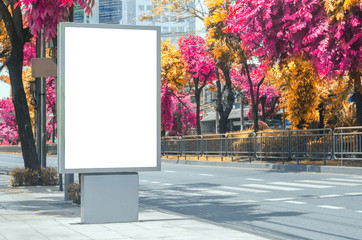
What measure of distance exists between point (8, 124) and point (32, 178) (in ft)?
273

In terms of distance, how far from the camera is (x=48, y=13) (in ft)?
26.6

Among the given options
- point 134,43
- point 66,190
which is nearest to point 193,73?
point 66,190

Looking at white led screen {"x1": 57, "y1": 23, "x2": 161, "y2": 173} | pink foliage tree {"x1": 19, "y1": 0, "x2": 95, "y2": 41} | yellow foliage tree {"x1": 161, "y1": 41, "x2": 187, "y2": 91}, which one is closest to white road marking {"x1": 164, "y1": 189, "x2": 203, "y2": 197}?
white led screen {"x1": 57, "y1": 23, "x2": 161, "y2": 173}

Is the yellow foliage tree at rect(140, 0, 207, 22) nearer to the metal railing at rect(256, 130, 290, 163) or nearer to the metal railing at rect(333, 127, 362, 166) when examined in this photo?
the metal railing at rect(256, 130, 290, 163)

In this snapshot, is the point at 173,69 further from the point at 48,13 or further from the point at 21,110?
the point at 48,13

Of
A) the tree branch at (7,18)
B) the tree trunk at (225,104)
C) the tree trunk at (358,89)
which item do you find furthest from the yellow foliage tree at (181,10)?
the tree branch at (7,18)

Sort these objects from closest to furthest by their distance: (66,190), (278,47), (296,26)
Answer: (66,190)
(296,26)
(278,47)

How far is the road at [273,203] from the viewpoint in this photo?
31.6ft

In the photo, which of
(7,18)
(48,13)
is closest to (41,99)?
(7,18)

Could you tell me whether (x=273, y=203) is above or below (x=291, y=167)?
below

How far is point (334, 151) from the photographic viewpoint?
78.5ft

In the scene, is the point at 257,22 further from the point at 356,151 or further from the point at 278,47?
the point at 356,151

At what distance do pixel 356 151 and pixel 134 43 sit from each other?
49.5ft

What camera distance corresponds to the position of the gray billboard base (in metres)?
9.23
